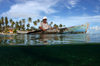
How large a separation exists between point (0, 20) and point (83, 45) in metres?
128

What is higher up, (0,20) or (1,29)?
(0,20)
